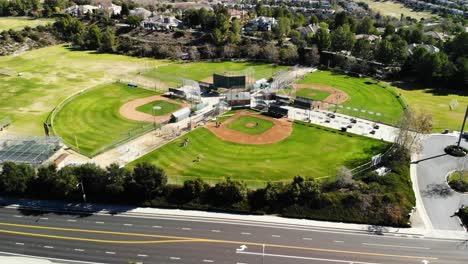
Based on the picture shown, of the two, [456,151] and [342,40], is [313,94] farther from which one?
[456,151]

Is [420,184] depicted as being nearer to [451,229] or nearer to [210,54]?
[451,229]

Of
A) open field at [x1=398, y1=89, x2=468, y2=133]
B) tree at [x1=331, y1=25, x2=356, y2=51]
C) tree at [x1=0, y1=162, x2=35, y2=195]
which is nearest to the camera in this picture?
tree at [x1=0, y1=162, x2=35, y2=195]

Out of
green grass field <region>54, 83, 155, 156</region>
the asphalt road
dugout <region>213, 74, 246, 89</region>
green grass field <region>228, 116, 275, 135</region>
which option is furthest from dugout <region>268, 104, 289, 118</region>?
the asphalt road

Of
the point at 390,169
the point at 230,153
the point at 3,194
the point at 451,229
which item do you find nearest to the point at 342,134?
the point at 390,169

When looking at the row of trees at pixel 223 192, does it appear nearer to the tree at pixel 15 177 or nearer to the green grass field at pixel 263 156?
the tree at pixel 15 177

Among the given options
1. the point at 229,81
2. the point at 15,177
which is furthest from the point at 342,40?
the point at 15,177

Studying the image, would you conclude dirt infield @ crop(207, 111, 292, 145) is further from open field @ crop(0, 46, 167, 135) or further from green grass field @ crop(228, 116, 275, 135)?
open field @ crop(0, 46, 167, 135)
